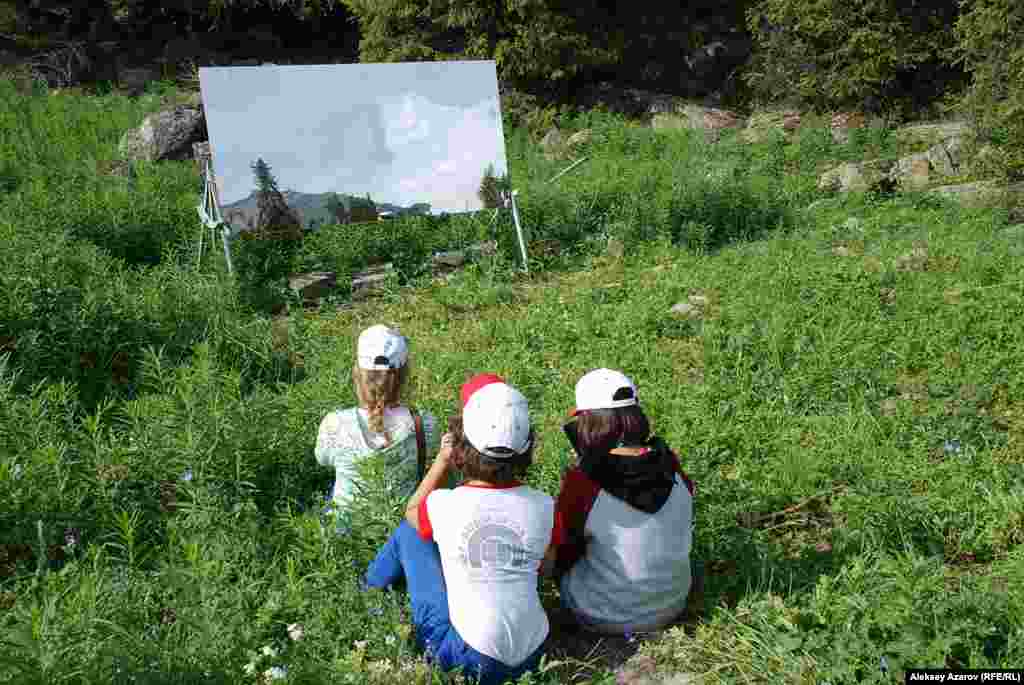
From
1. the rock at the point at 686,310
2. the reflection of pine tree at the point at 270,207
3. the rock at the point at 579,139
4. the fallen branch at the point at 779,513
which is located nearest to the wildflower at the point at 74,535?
the fallen branch at the point at 779,513

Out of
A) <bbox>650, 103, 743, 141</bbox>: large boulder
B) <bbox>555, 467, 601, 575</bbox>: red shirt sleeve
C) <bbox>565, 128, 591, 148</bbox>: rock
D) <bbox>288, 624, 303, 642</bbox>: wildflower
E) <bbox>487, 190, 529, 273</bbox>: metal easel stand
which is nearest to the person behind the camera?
<bbox>288, 624, 303, 642</bbox>: wildflower

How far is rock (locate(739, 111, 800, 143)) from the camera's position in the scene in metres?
11.3

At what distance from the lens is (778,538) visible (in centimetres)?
375

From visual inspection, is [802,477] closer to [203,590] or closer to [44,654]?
[203,590]

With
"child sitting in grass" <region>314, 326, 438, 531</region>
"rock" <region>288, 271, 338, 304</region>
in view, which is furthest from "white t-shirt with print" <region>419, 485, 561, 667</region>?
"rock" <region>288, 271, 338, 304</region>

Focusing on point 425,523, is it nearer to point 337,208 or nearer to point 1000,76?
point 337,208

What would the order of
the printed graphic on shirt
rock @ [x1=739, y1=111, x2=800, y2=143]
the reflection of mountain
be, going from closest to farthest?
1. the printed graphic on shirt
2. the reflection of mountain
3. rock @ [x1=739, y1=111, x2=800, y2=143]

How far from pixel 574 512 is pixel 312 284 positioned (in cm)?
453

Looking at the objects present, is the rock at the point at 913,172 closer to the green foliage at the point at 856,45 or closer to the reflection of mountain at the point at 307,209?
the green foliage at the point at 856,45

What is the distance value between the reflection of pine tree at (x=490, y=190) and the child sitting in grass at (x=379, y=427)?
4328mm

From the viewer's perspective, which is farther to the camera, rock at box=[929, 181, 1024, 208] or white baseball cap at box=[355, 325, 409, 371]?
rock at box=[929, 181, 1024, 208]

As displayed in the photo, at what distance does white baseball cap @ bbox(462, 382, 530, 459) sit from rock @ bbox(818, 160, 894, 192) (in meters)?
7.54

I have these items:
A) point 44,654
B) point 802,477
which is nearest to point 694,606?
point 802,477

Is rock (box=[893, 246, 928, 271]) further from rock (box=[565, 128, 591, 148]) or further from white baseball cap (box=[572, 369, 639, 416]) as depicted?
rock (box=[565, 128, 591, 148])
